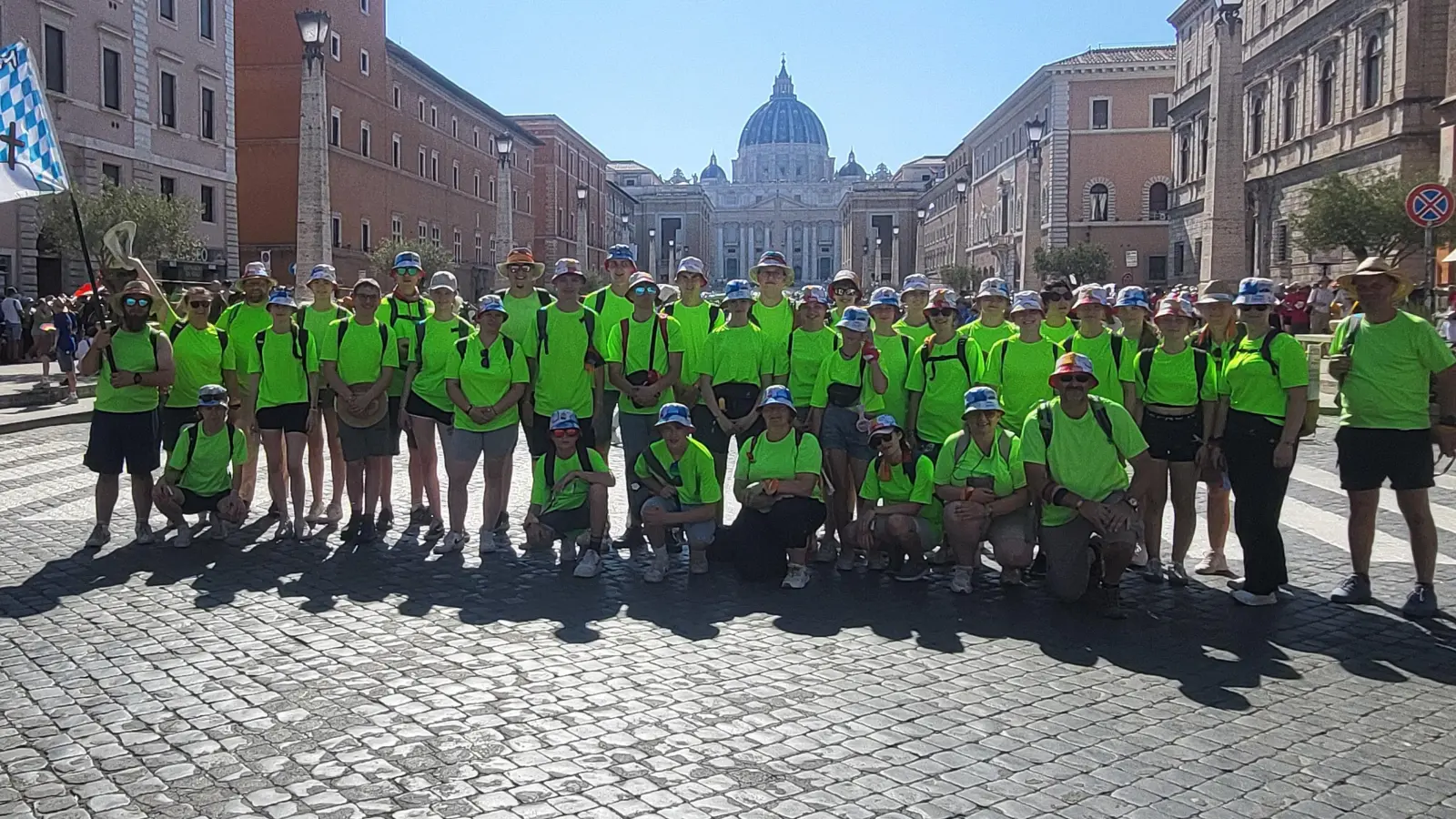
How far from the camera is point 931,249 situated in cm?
10825

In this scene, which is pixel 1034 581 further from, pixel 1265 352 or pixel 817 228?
pixel 817 228

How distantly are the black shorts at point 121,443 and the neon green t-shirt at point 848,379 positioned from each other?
449cm

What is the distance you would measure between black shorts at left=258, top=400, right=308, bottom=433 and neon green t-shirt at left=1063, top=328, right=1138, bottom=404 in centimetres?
528

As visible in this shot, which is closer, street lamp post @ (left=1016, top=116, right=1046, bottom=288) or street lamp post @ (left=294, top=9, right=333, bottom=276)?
street lamp post @ (left=294, top=9, right=333, bottom=276)

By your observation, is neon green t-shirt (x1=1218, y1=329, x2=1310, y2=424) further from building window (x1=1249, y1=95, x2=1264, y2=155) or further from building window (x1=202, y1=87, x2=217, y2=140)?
building window (x1=1249, y1=95, x2=1264, y2=155)

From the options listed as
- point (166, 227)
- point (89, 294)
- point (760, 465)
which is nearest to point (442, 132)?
point (166, 227)

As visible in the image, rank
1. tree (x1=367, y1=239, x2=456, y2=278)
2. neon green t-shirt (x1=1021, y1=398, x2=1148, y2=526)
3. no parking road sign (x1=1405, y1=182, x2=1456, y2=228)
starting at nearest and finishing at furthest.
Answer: neon green t-shirt (x1=1021, y1=398, x2=1148, y2=526) < no parking road sign (x1=1405, y1=182, x2=1456, y2=228) < tree (x1=367, y1=239, x2=456, y2=278)

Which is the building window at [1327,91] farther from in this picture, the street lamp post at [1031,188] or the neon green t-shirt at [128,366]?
the neon green t-shirt at [128,366]

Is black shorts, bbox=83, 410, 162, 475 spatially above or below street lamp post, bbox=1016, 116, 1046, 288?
below

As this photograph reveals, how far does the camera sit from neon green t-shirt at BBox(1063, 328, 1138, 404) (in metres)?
7.64

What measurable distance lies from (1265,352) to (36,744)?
21.0 ft

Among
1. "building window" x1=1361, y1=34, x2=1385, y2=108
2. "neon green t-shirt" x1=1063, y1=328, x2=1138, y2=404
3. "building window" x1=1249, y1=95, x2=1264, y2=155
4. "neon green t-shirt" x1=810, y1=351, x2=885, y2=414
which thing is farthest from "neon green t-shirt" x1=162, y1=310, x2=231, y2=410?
"building window" x1=1249, y1=95, x2=1264, y2=155

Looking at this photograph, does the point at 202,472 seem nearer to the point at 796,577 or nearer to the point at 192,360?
the point at 192,360

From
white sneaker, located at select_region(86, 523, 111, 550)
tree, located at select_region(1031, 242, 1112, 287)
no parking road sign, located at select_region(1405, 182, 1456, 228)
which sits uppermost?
tree, located at select_region(1031, 242, 1112, 287)
